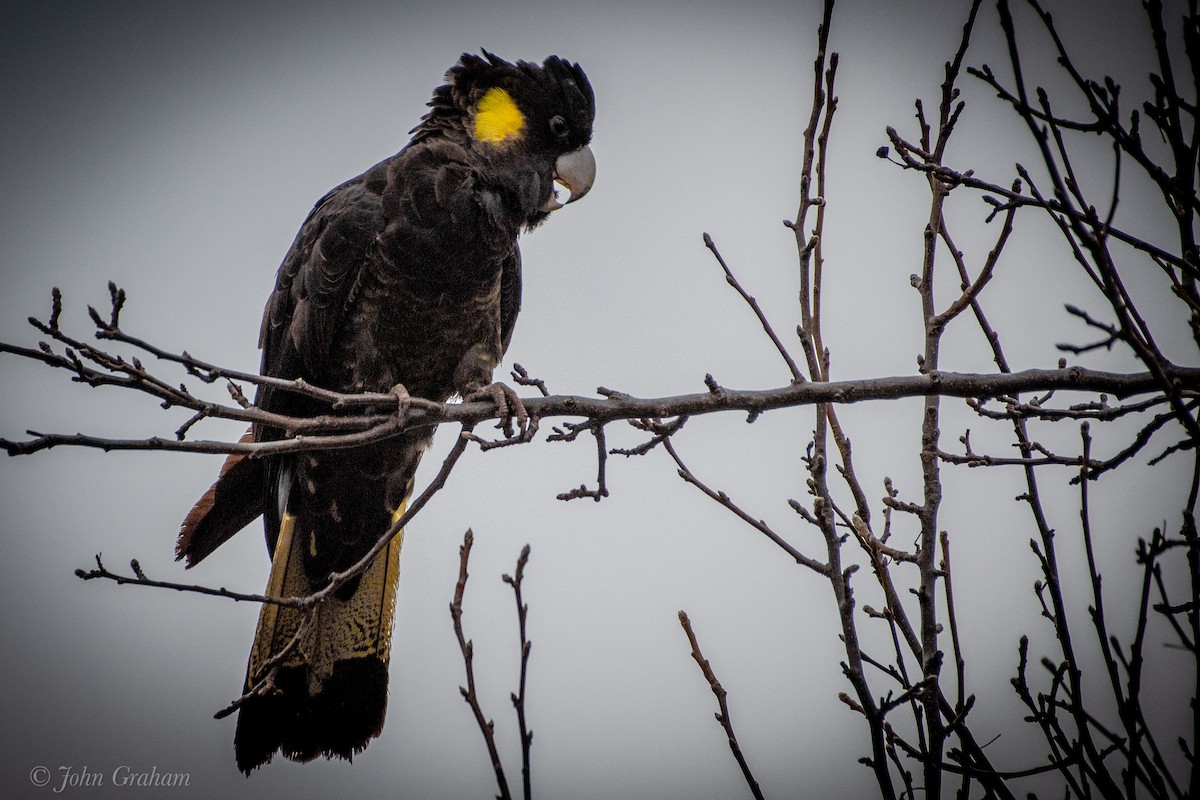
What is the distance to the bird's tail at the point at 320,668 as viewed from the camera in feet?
10.0

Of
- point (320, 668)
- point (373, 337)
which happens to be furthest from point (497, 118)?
point (320, 668)

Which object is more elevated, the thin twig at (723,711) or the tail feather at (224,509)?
the tail feather at (224,509)

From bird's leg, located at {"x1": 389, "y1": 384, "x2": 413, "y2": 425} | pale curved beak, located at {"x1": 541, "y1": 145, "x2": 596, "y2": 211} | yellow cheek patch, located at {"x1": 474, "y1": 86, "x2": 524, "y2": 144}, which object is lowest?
bird's leg, located at {"x1": 389, "y1": 384, "x2": 413, "y2": 425}

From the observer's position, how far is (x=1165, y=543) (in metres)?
1.42

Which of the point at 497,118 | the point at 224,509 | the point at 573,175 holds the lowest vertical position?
the point at 224,509

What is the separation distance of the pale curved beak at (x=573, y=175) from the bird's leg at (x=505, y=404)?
1.13 m

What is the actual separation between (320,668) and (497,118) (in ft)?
8.66

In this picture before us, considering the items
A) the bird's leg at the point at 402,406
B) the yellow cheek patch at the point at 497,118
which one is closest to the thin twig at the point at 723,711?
the bird's leg at the point at 402,406

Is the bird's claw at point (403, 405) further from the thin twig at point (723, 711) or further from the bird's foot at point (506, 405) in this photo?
the thin twig at point (723, 711)

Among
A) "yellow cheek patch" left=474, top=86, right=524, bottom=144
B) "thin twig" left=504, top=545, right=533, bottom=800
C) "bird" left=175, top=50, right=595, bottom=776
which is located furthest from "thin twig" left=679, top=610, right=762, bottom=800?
"yellow cheek patch" left=474, top=86, right=524, bottom=144

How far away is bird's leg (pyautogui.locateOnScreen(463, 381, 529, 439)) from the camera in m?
2.47

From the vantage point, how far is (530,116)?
3.48 m

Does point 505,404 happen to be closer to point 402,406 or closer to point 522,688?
point 402,406

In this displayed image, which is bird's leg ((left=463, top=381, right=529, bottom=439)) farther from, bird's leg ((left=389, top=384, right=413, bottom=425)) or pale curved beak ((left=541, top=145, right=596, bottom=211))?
pale curved beak ((left=541, top=145, right=596, bottom=211))
